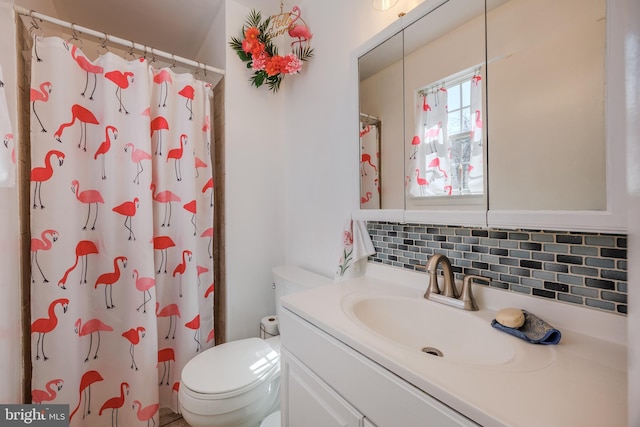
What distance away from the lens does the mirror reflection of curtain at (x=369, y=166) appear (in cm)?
112

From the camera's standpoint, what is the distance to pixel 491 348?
2.26 ft

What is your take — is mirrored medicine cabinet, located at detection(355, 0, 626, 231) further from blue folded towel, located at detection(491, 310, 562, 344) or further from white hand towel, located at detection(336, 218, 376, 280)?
blue folded towel, located at detection(491, 310, 562, 344)

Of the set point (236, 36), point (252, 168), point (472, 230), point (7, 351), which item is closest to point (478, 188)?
point (472, 230)

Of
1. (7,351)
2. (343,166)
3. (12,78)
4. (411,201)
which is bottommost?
(7,351)

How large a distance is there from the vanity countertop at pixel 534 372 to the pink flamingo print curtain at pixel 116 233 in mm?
1023

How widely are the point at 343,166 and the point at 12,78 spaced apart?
146 centimetres

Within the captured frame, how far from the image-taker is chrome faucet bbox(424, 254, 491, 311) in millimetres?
824

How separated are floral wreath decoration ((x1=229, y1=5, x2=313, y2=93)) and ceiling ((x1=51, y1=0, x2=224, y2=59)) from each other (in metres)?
0.29

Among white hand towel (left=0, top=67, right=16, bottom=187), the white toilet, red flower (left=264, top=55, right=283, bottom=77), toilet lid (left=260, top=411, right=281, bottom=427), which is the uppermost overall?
red flower (left=264, top=55, right=283, bottom=77)

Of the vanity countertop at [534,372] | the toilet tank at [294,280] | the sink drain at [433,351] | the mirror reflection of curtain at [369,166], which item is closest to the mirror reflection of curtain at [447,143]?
the mirror reflection of curtain at [369,166]

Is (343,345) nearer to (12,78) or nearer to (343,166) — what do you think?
(343,166)

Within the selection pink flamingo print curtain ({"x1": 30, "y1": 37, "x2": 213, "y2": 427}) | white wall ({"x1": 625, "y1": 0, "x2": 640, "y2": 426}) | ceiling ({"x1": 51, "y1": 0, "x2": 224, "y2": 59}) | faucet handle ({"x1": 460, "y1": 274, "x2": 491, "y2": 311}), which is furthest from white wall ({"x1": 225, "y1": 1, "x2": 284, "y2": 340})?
white wall ({"x1": 625, "y1": 0, "x2": 640, "y2": 426})

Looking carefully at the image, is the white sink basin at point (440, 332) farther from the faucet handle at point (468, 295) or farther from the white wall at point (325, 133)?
the white wall at point (325, 133)

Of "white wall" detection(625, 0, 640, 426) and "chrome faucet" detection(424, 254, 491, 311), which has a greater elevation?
"white wall" detection(625, 0, 640, 426)
